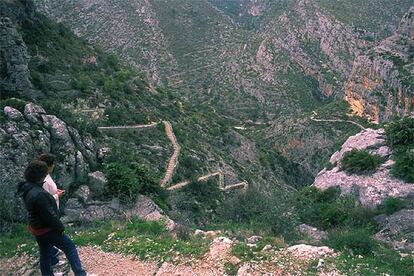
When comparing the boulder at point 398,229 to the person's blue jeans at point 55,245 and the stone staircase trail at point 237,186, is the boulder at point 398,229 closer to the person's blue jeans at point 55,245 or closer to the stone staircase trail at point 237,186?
the person's blue jeans at point 55,245

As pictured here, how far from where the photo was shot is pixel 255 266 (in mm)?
9703

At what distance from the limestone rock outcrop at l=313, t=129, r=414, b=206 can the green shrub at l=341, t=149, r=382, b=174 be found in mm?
250

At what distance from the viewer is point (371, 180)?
19641 mm

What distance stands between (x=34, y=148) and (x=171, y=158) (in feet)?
50.4

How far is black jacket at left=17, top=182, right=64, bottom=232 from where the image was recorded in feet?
25.5

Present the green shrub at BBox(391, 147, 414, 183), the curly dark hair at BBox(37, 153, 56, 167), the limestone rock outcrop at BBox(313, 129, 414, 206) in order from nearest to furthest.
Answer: the curly dark hair at BBox(37, 153, 56, 167) → the limestone rock outcrop at BBox(313, 129, 414, 206) → the green shrub at BBox(391, 147, 414, 183)

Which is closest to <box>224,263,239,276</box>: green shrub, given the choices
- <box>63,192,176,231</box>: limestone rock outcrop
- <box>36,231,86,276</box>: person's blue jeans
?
<box>36,231,86,276</box>: person's blue jeans

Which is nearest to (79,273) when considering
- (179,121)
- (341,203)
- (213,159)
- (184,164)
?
(341,203)

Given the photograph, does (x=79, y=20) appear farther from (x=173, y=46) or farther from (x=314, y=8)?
(x=314, y=8)

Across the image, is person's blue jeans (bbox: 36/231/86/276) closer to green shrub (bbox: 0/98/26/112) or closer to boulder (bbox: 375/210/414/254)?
green shrub (bbox: 0/98/26/112)

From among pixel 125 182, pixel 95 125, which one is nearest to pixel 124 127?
pixel 95 125

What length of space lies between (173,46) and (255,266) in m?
73.9

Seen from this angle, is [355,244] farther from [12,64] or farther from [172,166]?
[12,64]

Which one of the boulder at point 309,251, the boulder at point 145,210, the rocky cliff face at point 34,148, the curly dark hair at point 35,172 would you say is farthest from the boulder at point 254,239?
the rocky cliff face at point 34,148
